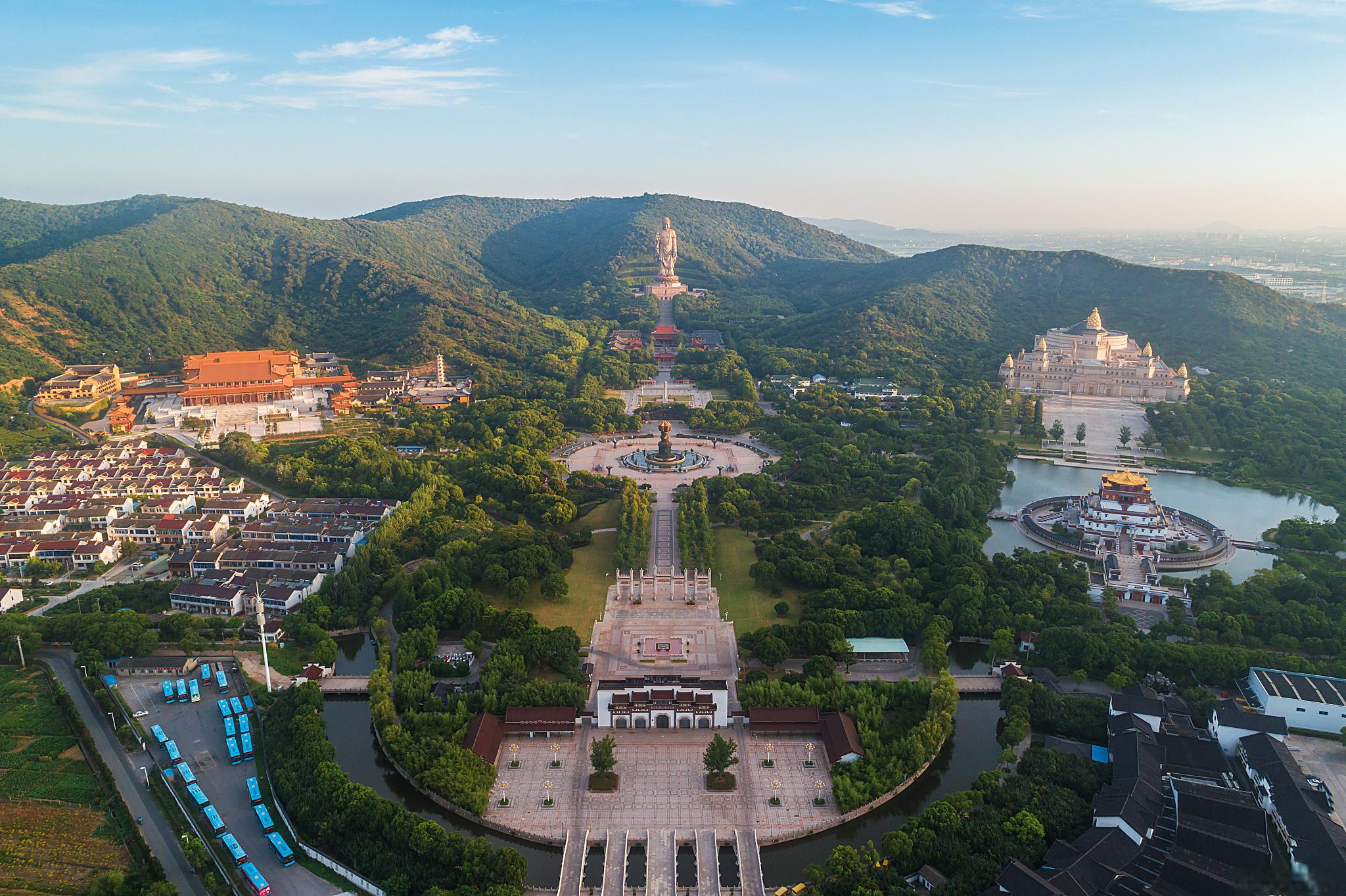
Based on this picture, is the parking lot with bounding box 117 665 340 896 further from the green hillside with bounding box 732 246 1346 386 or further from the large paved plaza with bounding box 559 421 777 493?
the green hillside with bounding box 732 246 1346 386

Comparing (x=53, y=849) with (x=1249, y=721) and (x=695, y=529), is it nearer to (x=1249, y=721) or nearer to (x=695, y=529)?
(x=695, y=529)

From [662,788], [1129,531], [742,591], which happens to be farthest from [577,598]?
[1129,531]

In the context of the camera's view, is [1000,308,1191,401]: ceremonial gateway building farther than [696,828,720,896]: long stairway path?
Yes

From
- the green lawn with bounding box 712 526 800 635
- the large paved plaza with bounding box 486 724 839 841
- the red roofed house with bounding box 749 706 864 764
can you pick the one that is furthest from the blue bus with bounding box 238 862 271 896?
the green lawn with bounding box 712 526 800 635

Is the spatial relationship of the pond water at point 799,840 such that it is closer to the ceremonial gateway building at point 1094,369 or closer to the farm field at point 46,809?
the farm field at point 46,809

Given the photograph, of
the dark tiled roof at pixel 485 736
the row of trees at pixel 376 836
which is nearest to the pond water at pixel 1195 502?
the dark tiled roof at pixel 485 736

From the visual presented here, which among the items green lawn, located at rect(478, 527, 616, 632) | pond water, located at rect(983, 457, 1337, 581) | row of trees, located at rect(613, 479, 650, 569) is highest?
row of trees, located at rect(613, 479, 650, 569)
